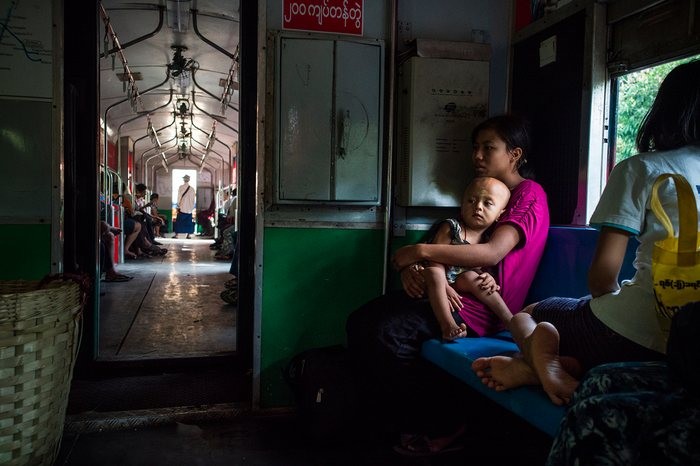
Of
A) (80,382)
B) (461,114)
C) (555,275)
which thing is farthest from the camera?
(80,382)

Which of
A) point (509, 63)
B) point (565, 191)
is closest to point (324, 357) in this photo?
point (565, 191)

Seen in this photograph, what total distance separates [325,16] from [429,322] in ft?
5.54

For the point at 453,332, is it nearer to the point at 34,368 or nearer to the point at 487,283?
the point at 487,283

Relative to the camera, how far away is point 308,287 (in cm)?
285

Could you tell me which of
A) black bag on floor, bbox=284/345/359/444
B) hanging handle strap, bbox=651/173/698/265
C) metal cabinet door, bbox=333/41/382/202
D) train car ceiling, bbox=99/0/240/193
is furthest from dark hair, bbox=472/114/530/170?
train car ceiling, bbox=99/0/240/193

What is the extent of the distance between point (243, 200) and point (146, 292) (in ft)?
11.5

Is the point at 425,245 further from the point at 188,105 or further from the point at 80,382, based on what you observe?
the point at 188,105

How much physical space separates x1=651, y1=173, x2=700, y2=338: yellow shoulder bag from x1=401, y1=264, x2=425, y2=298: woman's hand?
3.68ft

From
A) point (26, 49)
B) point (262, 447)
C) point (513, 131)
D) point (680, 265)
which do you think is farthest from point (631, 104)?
point (26, 49)

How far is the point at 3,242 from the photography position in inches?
104

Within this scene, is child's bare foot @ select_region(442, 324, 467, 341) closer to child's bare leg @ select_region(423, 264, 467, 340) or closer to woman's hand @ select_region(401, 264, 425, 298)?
child's bare leg @ select_region(423, 264, 467, 340)

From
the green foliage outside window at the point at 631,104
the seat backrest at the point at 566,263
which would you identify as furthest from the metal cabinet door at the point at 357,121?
the green foliage outside window at the point at 631,104

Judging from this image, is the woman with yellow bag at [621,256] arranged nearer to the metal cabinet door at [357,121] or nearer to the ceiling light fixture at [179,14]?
the metal cabinet door at [357,121]

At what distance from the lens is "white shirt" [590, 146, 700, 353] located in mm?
1477
